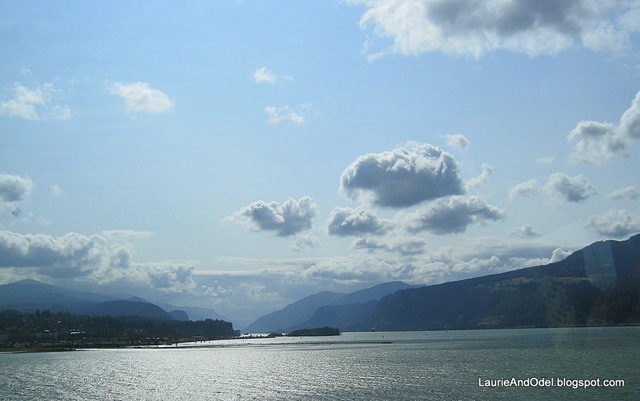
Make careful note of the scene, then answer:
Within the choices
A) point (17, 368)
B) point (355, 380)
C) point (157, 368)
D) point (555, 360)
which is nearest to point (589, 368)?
point (555, 360)

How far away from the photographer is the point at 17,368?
153125 millimetres

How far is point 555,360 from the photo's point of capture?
4616 inches

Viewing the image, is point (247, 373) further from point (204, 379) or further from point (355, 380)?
point (355, 380)

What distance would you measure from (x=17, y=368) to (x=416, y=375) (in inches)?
4375

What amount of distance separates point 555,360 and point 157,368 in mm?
95896

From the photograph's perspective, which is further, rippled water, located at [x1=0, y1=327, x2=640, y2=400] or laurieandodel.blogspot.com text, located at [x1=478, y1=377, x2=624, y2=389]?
laurieandodel.blogspot.com text, located at [x1=478, y1=377, x2=624, y2=389]

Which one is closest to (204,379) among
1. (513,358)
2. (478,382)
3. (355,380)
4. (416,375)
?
(355,380)

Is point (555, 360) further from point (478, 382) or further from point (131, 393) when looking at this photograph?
point (131, 393)

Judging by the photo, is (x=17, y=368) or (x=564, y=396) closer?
(x=564, y=396)

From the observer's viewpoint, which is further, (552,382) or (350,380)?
(350,380)

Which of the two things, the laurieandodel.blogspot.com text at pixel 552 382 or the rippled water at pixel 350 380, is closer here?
the rippled water at pixel 350 380

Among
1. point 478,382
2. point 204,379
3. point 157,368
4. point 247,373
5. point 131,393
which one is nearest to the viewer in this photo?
point 478,382

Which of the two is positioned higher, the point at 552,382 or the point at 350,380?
the point at 552,382

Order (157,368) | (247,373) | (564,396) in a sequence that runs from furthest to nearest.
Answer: (157,368) < (247,373) < (564,396)
